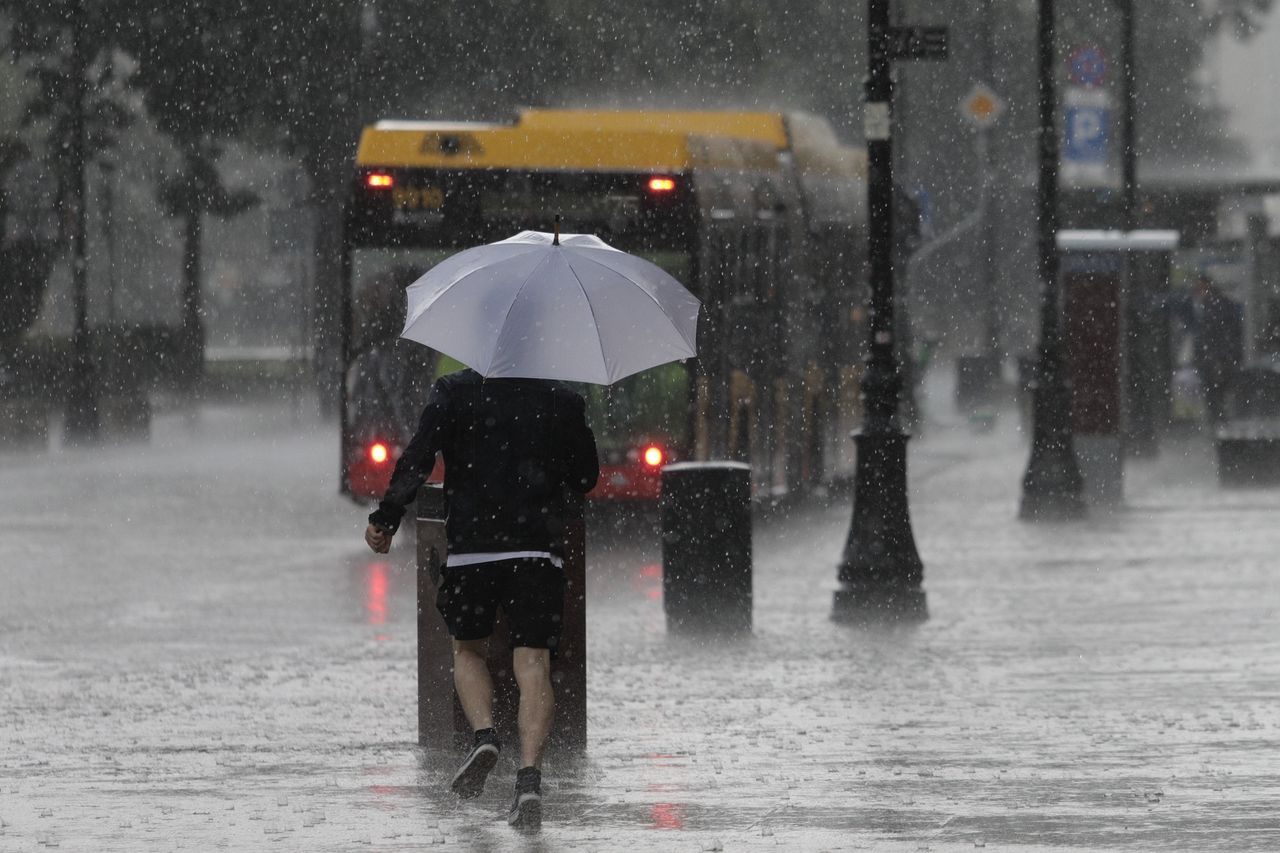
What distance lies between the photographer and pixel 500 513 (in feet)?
28.0

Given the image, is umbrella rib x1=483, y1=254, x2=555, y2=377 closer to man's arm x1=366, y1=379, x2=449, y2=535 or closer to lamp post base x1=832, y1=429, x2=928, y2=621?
man's arm x1=366, y1=379, x2=449, y2=535

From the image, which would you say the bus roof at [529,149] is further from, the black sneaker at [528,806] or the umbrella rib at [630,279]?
the black sneaker at [528,806]

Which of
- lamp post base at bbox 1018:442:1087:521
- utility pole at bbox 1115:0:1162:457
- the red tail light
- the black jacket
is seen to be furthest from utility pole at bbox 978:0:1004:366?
the black jacket

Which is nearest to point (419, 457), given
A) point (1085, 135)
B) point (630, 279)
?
point (630, 279)

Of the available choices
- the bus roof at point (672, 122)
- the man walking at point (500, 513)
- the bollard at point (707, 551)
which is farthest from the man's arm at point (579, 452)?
the bus roof at point (672, 122)

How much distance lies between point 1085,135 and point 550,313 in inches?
893

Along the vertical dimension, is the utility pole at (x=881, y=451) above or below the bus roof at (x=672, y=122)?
below

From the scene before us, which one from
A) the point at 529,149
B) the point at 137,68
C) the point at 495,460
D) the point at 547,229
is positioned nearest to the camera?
the point at 495,460

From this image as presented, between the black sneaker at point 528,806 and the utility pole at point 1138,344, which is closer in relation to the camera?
the black sneaker at point 528,806

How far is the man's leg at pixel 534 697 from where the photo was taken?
27.8 ft

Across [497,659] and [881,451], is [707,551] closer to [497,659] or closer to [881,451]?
[881,451]

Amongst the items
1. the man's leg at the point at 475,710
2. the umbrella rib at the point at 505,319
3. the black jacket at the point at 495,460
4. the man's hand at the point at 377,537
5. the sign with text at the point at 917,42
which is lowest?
the man's leg at the point at 475,710

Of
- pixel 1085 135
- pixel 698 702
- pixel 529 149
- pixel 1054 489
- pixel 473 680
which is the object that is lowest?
pixel 1054 489

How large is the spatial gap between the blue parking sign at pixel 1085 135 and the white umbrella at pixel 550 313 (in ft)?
72.6
